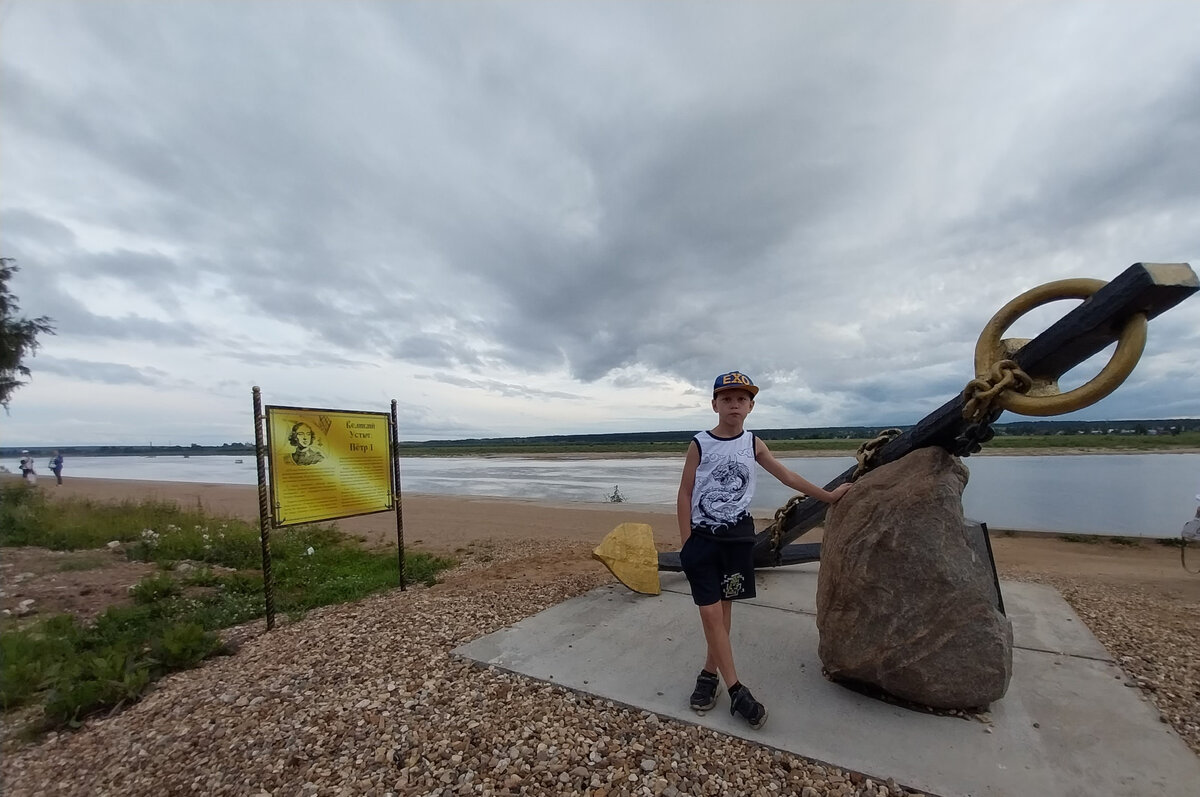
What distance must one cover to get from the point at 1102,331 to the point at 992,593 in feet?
5.13

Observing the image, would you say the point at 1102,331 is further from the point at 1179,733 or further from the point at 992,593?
the point at 1179,733

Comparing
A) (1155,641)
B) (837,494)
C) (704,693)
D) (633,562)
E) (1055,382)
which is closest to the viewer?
(1055,382)

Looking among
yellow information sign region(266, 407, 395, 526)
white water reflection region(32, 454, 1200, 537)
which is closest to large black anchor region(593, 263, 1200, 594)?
yellow information sign region(266, 407, 395, 526)

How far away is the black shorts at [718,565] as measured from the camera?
121 inches

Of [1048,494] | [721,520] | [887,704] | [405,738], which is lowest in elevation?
[1048,494]

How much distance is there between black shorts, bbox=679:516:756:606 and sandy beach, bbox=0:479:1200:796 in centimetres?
70

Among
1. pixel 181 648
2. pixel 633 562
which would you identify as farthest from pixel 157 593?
pixel 633 562

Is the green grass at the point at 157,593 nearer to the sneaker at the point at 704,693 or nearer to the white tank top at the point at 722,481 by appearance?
the sneaker at the point at 704,693

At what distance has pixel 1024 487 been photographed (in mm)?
23828

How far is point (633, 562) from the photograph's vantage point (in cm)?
530

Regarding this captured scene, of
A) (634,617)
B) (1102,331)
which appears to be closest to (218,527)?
(634,617)

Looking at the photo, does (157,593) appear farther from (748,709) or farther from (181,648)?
(748,709)

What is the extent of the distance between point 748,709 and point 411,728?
5.90 ft

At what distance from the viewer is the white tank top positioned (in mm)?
3061
